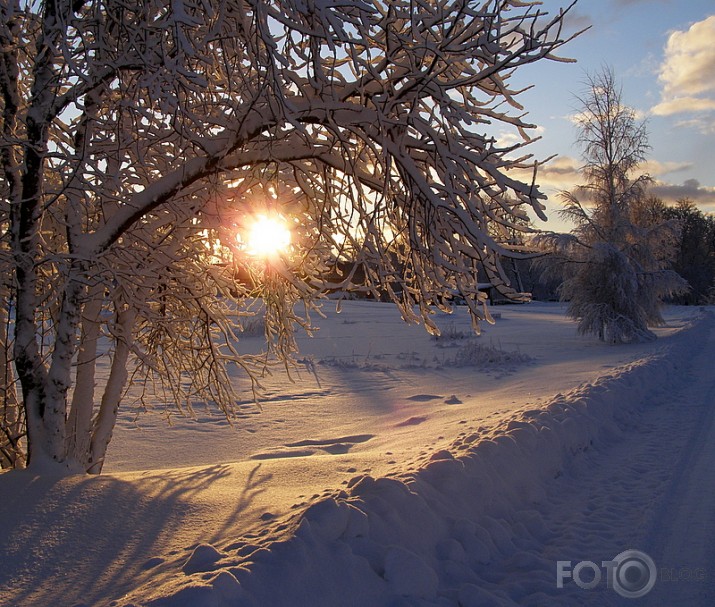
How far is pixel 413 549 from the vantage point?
329 cm

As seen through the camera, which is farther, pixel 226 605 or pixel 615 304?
pixel 615 304

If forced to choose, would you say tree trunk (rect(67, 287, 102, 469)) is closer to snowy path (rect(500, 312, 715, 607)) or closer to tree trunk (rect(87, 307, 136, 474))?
tree trunk (rect(87, 307, 136, 474))

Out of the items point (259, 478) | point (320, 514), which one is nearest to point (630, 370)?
point (259, 478)

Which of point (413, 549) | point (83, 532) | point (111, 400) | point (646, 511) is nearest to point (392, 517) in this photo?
point (413, 549)

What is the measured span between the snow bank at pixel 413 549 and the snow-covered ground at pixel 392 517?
1 centimetres

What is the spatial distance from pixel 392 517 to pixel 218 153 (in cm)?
258

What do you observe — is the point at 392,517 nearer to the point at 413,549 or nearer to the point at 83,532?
the point at 413,549

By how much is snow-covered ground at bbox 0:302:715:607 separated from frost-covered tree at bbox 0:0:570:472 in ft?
3.96

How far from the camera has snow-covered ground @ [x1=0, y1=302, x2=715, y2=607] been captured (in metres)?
2.83

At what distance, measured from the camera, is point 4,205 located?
181 inches

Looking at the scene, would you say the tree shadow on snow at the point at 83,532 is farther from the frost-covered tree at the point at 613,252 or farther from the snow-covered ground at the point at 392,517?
the frost-covered tree at the point at 613,252

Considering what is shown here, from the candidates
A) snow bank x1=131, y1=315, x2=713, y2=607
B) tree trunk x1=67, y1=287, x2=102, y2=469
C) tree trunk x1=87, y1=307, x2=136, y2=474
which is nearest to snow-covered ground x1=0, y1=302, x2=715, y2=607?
snow bank x1=131, y1=315, x2=713, y2=607

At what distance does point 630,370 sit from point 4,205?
33.1ft

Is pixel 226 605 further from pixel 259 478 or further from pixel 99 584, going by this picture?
pixel 259 478
